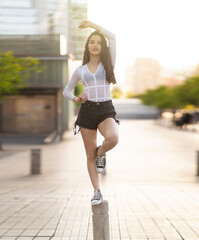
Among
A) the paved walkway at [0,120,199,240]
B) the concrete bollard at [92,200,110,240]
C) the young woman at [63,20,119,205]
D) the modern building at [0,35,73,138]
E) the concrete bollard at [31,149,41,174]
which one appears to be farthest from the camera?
the modern building at [0,35,73,138]

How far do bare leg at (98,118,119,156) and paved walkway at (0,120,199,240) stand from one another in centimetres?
107

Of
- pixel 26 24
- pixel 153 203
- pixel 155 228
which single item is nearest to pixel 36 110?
pixel 26 24

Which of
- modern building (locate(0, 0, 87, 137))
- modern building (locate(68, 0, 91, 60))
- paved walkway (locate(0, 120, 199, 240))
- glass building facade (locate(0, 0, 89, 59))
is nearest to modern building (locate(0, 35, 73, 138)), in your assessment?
modern building (locate(0, 0, 87, 137))

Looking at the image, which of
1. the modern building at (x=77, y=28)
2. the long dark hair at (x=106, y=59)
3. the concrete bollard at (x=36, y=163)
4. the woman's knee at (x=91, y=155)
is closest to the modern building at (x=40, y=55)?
the modern building at (x=77, y=28)

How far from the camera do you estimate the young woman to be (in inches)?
158

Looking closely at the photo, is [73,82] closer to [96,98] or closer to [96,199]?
[96,98]

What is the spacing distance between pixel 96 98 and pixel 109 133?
396mm

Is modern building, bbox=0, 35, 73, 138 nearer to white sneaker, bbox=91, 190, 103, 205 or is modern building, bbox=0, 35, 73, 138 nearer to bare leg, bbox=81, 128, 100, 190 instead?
bare leg, bbox=81, 128, 100, 190

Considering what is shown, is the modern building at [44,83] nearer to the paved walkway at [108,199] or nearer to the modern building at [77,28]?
the modern building at [77,28]

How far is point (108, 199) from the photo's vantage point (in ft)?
22.2

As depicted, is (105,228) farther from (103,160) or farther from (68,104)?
(68,104)

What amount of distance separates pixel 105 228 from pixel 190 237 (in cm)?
Result: 115

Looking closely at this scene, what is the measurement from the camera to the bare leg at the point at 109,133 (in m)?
3.94

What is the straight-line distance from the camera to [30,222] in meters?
4.91
